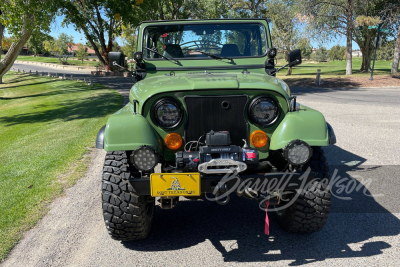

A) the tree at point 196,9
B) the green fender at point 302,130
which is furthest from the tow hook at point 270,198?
the tree at point 196,9

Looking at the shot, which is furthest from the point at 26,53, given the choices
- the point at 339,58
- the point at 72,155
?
the point at 72,155

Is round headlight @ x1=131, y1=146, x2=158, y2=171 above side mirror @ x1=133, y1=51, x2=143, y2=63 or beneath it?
beneath

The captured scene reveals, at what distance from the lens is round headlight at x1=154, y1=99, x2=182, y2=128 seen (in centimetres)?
329

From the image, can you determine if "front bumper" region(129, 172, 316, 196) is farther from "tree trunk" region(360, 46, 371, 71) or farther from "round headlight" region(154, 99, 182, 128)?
"tree trunk" region(360, 46, 371, 71)

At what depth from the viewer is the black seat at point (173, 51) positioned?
4762 mm

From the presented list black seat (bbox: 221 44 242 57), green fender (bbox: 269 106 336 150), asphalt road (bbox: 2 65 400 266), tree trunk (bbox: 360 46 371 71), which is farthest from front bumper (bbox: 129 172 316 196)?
tree trunk (bbox: 360 46 371 71)

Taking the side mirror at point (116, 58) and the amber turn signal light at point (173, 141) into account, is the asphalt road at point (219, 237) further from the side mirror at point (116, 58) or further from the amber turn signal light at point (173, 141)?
the side mirror at point (116, 58)

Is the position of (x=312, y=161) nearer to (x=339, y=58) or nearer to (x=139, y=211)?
(x=139, y=211)

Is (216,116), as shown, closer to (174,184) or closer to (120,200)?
(174,184)

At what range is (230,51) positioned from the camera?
4.75m

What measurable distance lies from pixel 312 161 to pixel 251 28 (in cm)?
229

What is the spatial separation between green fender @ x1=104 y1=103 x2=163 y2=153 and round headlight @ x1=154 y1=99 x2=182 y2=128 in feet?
0.60

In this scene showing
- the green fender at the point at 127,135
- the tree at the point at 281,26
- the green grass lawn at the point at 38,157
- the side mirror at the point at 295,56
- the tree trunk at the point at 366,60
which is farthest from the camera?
the tree at the point at 281,26

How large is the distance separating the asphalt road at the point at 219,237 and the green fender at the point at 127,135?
104 centimetres
